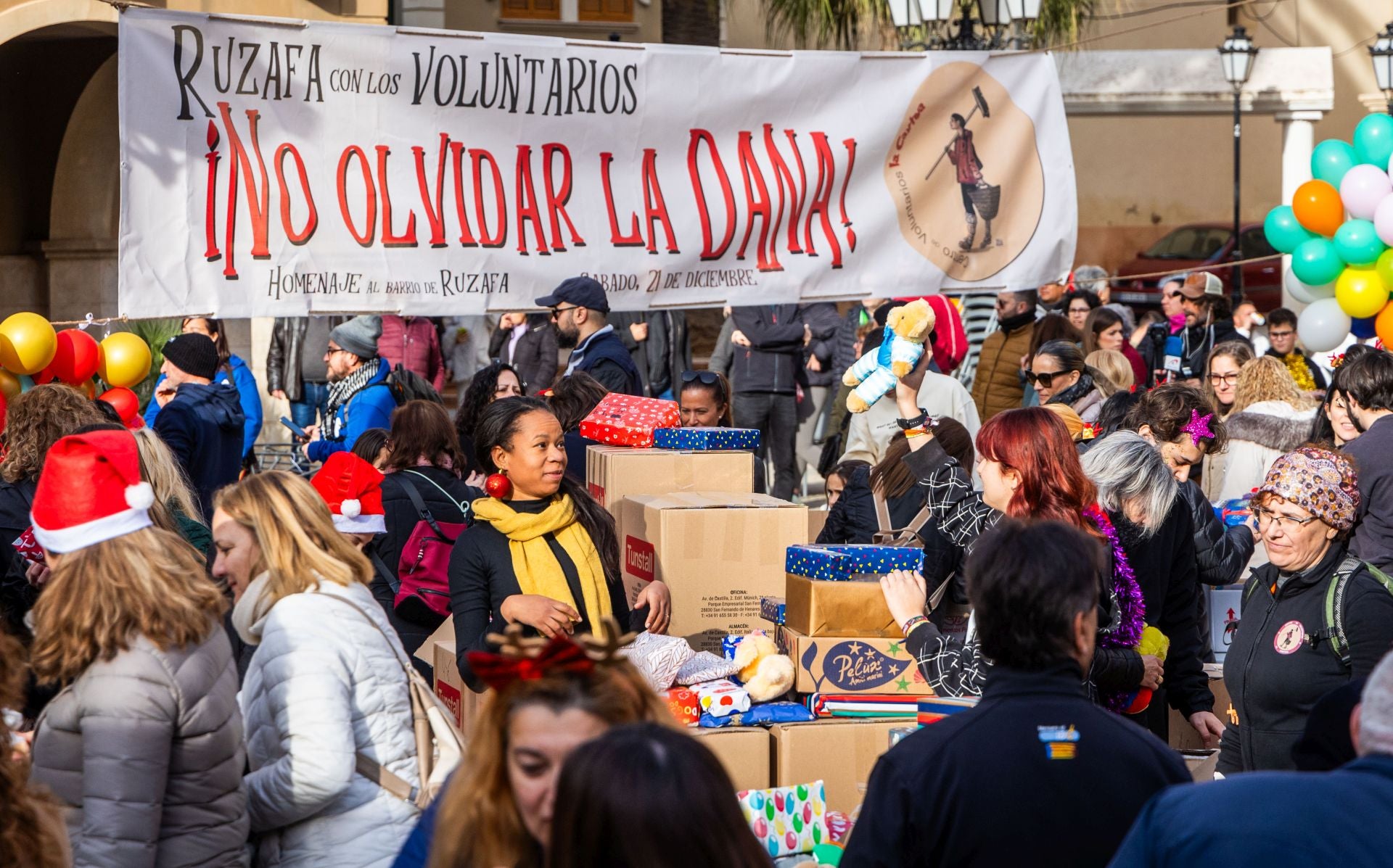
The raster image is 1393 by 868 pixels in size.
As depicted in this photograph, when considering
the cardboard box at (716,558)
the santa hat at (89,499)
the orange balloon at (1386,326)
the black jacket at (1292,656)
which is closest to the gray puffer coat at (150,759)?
the santa hat at (89,499)

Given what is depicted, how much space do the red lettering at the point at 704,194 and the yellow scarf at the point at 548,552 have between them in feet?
9.31

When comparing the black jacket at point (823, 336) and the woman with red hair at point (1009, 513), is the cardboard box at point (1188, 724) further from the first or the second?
the black jacket at point (823, 336)

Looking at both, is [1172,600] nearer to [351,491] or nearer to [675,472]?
[675,472]

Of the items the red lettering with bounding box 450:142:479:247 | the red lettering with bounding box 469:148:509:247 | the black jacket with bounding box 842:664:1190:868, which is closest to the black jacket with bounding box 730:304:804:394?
the red lettering with bounding box 469:148:509:247

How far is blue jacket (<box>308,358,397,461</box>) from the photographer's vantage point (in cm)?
794

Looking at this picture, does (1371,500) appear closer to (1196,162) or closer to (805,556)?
(805,556)

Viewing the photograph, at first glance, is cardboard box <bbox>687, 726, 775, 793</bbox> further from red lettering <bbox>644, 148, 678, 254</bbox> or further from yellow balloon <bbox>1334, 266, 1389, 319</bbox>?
yellow balloon <bbox>1334, 266, 1389, 319</bbox>

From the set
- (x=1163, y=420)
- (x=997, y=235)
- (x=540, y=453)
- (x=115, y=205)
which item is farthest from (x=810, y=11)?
(x=540, y=453)

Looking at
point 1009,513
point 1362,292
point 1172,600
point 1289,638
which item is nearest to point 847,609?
point 1009,513

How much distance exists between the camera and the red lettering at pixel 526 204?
266 inches

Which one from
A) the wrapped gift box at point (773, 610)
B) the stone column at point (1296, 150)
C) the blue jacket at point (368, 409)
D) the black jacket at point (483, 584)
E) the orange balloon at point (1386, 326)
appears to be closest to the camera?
the black jacket at point (483, 584)

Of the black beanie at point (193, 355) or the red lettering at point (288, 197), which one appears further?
the black beanie at point (193, 355)

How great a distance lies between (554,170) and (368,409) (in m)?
1.87

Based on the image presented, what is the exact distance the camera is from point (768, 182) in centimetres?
729
